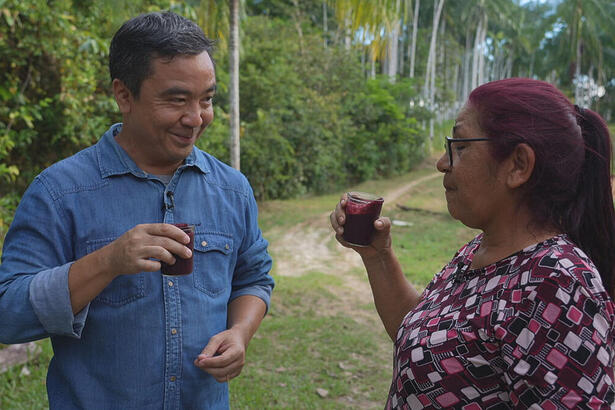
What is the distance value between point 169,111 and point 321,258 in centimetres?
809

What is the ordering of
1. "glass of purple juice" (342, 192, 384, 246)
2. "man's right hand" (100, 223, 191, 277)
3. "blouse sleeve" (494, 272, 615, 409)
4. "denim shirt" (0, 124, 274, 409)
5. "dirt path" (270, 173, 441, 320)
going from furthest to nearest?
"dirt path" (270, 173, 441, 320) → "glass of purple juice" (342, 192, 384, 246) → "denim shirt" (0, 124, 274, 409) → "man's right hand" (100, 223, 191, 277) → "blouse sleeve" (494, 272, 615, 409)

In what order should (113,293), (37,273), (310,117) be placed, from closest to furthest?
(37,273), (113,293), (310,117)

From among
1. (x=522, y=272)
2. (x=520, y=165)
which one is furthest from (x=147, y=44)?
(x=522, y=272)

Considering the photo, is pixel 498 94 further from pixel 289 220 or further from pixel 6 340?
pixel 289 220

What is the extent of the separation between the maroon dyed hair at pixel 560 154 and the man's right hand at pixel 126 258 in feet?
3.23

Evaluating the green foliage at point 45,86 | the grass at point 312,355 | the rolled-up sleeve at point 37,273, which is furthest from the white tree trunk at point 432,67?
the rolled-up sleeve at point 37,273

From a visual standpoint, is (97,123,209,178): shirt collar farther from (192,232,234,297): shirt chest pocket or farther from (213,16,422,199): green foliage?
(213,16,422,199): green foliage

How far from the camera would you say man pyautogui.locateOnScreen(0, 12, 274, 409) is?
1588 millimetres

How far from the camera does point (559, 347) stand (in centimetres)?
131

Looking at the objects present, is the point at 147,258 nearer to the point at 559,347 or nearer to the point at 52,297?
the point at 52,297

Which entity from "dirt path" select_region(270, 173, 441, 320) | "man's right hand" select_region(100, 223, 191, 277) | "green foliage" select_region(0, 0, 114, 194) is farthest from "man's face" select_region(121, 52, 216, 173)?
"dirt path" select_region(270, 173, 441, 320)

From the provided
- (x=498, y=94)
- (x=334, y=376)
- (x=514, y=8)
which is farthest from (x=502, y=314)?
(x=514, y=8)

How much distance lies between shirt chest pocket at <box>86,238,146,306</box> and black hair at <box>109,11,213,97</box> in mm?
516

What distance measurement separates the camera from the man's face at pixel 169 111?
1.78 m
